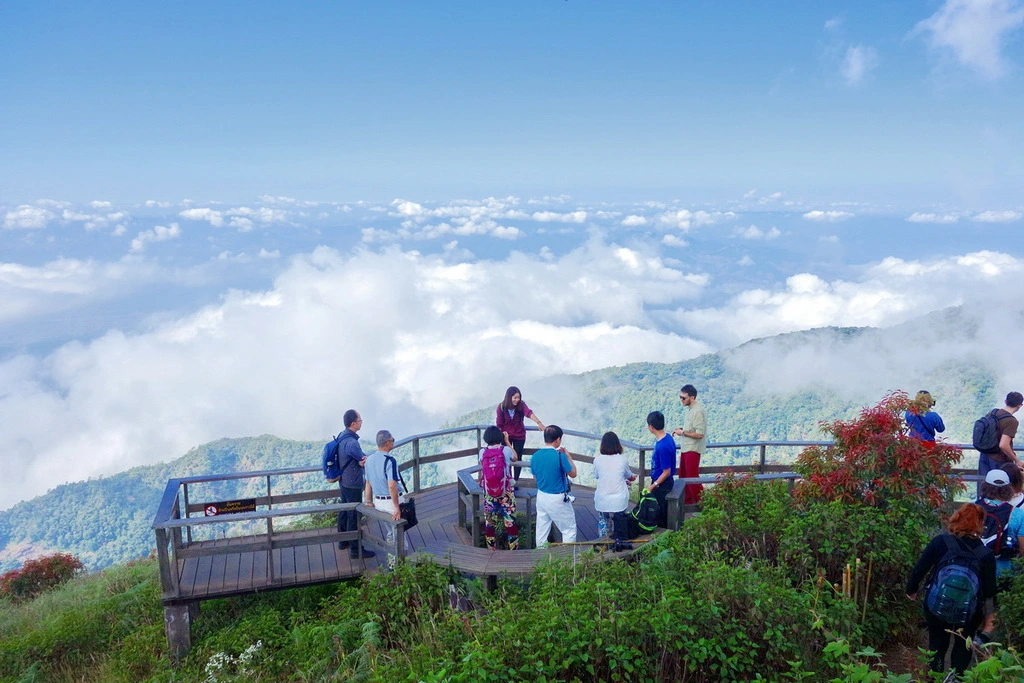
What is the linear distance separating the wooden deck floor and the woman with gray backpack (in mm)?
4680

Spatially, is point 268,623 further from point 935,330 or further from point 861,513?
point 935,330

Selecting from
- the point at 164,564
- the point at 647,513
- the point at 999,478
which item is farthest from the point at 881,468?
the point at 164,564

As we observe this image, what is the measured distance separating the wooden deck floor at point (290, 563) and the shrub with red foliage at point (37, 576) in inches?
367

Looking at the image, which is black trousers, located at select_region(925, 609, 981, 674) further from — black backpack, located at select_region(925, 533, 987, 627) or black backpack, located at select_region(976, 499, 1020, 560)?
black backpack, located at select_region(976, 499, 1020, 560)

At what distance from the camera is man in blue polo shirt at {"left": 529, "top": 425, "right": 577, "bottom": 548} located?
746 cm

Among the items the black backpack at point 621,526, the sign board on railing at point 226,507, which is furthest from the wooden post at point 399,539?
the black backpack at point 621,526

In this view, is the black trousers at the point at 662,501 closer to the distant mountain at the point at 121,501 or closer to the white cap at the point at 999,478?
the white cap at the point at 999,478

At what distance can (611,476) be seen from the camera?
7.44 meters

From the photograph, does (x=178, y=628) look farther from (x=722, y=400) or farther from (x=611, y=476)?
(x=722, y=400)

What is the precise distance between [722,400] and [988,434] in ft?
302

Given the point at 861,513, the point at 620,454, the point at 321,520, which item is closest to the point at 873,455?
the point at 861,513

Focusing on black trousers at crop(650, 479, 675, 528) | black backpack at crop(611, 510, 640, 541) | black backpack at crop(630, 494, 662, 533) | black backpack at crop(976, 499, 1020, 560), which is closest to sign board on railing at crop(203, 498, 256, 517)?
black backpack at crop(611, 510, 640, 541)

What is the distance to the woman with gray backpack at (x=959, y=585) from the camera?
4797mm

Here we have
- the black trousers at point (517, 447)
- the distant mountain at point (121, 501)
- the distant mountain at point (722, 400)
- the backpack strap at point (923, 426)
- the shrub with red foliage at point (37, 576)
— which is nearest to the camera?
the backpack strap at point (923, 426)
